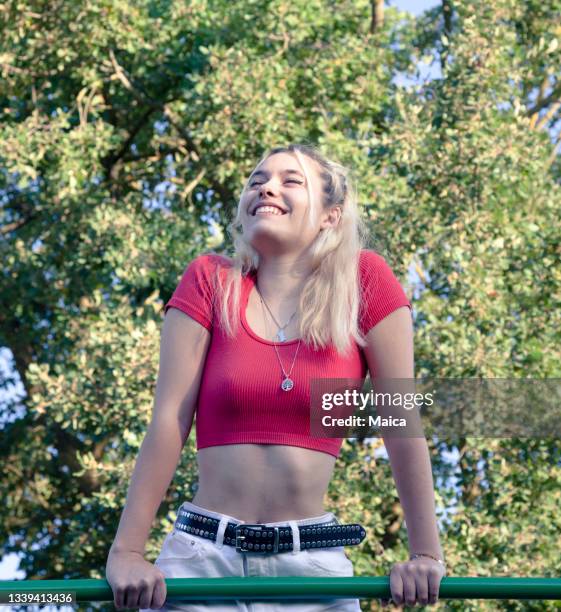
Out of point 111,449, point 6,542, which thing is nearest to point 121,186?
point 111,449

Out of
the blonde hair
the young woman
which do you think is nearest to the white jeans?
the young woman

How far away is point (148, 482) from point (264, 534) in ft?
1.06

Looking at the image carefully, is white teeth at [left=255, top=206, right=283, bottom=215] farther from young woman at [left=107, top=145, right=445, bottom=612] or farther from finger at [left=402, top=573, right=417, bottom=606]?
finger at [left=402, top=573, right=417, bottom=606]

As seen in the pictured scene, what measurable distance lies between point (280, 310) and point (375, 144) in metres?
6.31

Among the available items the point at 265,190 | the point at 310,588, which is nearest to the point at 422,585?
the point at 310,588

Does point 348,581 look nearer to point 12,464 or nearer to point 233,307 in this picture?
point 233,307

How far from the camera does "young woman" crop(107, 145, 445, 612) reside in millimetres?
2600

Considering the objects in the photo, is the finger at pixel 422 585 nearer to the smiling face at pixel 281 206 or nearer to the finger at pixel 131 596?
the finger at pixel 131 596

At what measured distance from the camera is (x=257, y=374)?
8.86 feet

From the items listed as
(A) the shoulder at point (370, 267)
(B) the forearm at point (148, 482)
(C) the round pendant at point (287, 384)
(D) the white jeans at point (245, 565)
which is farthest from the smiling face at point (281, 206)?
(D) the white jeans at point (245, 565)

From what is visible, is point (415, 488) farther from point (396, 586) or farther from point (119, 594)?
point (119, 594)

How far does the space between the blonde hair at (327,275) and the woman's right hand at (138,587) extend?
623 millimetres

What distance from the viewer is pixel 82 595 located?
2498mm

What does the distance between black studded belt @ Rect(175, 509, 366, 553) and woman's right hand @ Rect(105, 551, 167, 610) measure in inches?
6.6
